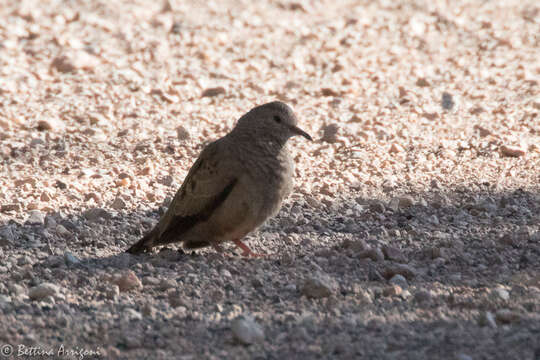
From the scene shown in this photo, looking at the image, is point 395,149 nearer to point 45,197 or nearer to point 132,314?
point 45,197

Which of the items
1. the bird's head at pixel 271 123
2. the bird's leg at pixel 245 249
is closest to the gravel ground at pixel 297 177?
the bird's leg at pixel 245 249

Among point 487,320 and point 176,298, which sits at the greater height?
point 487,320

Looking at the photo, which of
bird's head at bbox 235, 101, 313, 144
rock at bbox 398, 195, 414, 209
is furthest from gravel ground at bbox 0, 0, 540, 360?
bird's head at bbox 235, 101, 313, 144

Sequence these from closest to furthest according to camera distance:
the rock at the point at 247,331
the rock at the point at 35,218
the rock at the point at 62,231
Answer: the rock at the point at 247,331 → the rock at the point at 62,231 → the rock at the point at 35,218

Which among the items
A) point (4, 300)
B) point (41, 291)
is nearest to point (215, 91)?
point (41, 291)

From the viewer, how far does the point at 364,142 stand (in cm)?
787

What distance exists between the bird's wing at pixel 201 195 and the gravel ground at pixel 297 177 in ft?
0.76

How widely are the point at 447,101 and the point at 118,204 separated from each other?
14.3 feet

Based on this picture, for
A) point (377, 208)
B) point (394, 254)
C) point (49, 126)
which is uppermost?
point (394, 254)

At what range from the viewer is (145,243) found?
5438mm

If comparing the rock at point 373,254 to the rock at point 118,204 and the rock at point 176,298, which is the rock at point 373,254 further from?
the rock at point 118,204

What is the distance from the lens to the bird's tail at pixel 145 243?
5416 mm

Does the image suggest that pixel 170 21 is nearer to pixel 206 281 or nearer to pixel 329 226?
pixel 329 226

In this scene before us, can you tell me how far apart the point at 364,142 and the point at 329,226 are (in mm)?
1970
